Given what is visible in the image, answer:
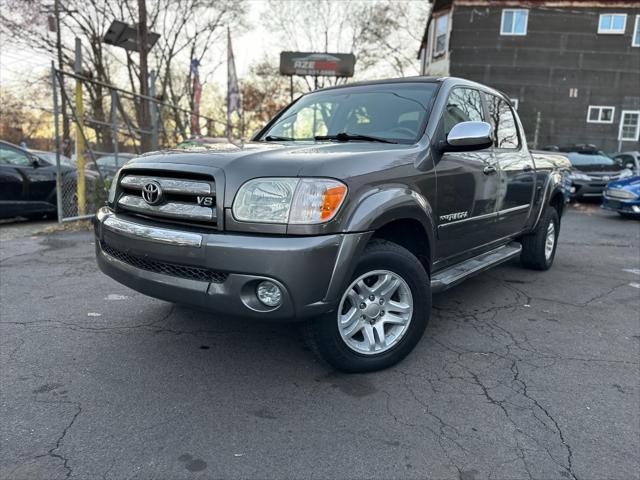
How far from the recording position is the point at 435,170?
3193mm

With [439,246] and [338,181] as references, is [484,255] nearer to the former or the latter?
[439,246]

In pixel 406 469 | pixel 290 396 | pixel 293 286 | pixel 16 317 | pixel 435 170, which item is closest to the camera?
pixel 406 469

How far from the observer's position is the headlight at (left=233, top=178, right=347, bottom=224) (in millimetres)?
2383

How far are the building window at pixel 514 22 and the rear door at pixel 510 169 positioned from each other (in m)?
19.3

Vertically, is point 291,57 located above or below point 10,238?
above

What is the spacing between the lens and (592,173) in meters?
13.2

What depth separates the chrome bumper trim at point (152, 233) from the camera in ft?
8.11

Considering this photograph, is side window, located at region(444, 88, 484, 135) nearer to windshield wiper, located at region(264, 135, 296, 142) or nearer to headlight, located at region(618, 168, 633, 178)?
windshield wiper, located at region(264, 135, 296, 142)

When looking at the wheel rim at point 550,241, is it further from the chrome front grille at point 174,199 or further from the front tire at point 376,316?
the chrome front grille at point 174,199

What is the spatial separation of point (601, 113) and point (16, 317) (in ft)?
80.9

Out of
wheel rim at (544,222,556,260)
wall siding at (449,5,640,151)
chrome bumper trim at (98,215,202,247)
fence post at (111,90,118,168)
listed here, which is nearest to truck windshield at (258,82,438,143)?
chrome bumper trim at (98,215,202,247)

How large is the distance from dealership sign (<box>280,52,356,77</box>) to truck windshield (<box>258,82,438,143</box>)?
1726cm

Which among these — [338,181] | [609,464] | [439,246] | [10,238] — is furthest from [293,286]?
[10,238]

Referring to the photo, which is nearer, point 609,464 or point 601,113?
point 609,464
